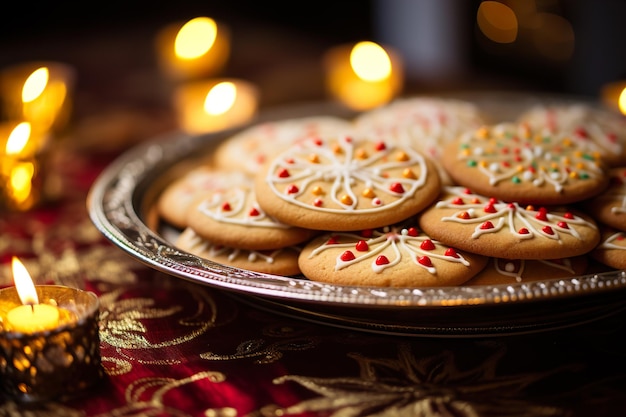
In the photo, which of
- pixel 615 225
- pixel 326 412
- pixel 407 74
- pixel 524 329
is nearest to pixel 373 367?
pixel 326 412

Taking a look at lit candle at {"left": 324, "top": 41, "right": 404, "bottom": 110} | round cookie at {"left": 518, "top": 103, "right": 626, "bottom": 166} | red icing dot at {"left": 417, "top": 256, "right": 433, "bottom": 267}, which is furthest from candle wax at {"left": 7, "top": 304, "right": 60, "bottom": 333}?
lit candle at {"left": 324, "top": 41, "right": 404, "bottom": 110}

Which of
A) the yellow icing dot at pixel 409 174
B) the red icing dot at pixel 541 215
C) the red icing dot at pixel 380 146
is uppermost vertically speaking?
the red icing dot at pixel 380 146

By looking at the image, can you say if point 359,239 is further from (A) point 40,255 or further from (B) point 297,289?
(A) point 40,255

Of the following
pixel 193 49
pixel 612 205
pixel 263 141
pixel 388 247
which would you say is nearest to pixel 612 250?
pixel 612 205

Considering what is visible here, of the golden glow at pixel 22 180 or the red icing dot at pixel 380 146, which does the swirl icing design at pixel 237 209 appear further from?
the golden glow at pixel 22 180

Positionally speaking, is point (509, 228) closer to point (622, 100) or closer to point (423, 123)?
point (423, 123)

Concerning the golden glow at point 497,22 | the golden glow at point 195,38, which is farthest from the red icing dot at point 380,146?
the golden glow at point 497,22
